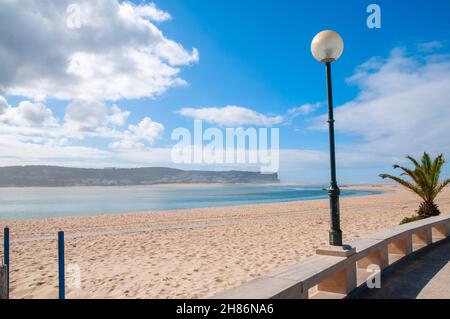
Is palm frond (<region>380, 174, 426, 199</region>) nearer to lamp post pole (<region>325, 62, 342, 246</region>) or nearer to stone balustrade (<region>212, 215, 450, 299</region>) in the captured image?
stone balustrade (<region>212, 215, 450, 299</region>)

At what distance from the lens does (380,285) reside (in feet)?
15.1

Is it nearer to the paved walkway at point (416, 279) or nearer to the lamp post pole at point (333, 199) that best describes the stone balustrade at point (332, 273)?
the paved walkway at point (416, 279)

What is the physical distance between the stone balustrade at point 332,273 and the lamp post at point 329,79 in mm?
441

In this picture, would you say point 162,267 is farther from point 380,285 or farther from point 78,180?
point 78,180

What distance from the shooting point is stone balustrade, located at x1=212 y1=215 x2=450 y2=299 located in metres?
3.18

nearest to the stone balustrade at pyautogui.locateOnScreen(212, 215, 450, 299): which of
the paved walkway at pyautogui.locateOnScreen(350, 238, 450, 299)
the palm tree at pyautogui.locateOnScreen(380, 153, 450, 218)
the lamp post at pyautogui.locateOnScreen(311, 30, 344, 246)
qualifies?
the paved walkway at pyautogui.locateOnScreen(350, 238, 450, 299)

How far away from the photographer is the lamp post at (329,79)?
4.74 metres

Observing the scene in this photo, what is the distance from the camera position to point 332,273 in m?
4.04

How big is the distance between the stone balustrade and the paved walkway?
7.9 inches

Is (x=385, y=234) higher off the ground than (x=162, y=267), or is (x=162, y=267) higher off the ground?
(x=385, y=234)

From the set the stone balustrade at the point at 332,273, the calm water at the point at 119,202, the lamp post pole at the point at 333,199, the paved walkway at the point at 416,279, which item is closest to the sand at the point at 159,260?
the stone balustrade at the point at 332,273
